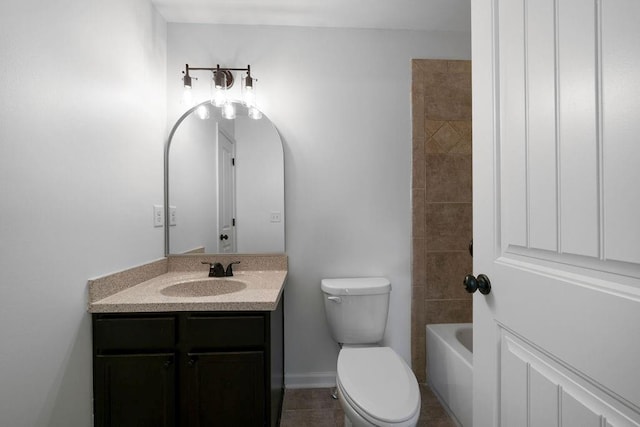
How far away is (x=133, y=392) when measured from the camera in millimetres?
1176

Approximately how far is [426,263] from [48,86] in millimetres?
2034

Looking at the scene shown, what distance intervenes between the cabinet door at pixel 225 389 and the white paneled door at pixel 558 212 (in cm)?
81

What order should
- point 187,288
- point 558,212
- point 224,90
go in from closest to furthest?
point 558,212
point 187,288
point 224,90

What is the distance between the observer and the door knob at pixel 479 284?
841 mm

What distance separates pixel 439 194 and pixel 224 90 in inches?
60.9

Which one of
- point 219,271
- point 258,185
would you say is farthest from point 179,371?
point 258,185

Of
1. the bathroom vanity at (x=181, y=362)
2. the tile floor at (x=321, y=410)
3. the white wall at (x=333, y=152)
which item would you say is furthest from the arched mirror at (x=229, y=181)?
the tile floor at (x=321, y=410)

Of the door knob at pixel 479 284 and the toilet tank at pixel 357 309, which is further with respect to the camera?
the toilet tank at pixel 357 309

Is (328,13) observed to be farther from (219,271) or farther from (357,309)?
(357,309)

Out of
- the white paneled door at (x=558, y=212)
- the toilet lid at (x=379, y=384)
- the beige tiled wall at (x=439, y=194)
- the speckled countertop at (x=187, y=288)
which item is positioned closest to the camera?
the white paneled door at (x=558, y=212)

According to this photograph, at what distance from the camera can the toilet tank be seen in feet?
5.63

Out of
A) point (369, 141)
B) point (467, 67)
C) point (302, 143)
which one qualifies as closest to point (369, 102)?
point (369, 141)

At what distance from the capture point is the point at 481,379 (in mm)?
884

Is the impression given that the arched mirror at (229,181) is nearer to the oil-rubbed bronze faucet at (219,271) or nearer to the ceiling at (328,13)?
the oil-rubbed bronze faucet at (219,271)
